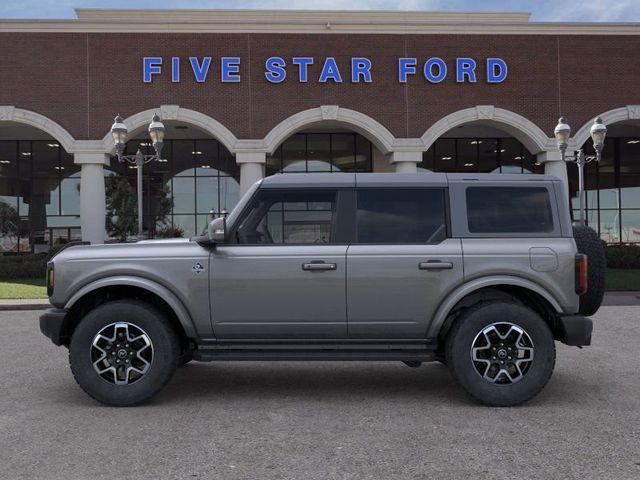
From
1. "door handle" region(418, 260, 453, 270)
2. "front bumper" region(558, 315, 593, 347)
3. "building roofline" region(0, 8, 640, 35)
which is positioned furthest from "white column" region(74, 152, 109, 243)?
"front bumper" region(558, 315, 593, 347)

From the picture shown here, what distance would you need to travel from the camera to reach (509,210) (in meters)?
5.51

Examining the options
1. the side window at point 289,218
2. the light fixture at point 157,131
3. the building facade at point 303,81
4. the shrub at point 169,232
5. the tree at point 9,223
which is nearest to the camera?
the side window at point 289,218

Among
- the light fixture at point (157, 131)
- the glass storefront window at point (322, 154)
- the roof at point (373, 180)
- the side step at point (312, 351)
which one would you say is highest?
the glass storefront window at point (322, 154)

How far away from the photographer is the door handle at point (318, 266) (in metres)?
5.29

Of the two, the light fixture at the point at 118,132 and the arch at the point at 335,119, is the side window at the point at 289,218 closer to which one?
the light fixture at the point at 118,132

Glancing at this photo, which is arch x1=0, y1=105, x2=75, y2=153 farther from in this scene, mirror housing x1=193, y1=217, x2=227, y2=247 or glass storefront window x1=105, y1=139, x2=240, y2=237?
mirror housing x1=193, y1=217, x2=227, y2=247

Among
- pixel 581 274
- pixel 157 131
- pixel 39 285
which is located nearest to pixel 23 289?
pixel 39 285

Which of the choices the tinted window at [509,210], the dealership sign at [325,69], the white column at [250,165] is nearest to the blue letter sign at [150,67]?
the dealership sign at [325,69]

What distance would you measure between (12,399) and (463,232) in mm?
4625

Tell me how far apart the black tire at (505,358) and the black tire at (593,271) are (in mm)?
655

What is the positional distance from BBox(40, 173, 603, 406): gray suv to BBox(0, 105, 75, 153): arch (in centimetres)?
1879

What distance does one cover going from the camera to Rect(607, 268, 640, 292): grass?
58.5ft

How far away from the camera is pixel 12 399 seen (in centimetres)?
569

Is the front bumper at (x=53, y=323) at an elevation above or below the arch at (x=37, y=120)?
below
